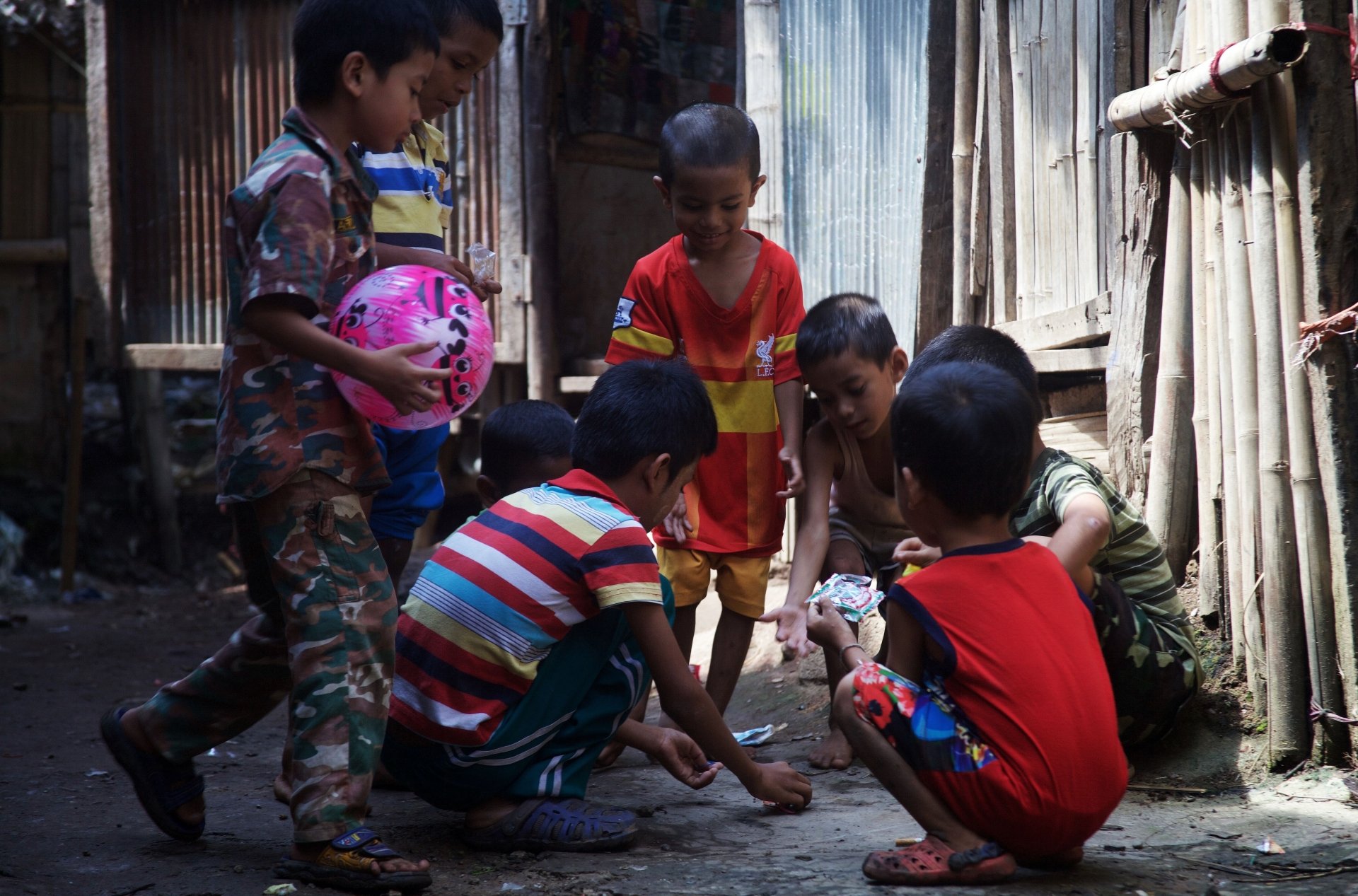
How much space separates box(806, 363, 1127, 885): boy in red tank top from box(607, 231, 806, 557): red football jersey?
1.29 metres

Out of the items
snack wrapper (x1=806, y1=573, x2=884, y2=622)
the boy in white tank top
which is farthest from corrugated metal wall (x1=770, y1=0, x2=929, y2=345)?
snack wrapper (x1=806, y1=573, x2=884, y2=622)

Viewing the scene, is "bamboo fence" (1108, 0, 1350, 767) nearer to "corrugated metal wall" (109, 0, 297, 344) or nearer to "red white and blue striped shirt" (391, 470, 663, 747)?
"red white and blue striped shirt" (391, 470, 663, 747)

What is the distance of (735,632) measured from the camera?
11.2ft

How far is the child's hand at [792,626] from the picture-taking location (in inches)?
103

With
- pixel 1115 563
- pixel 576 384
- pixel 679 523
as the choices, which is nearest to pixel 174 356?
pixel 576 384

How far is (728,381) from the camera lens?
11.2 ft

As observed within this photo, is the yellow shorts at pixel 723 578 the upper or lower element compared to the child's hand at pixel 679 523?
lower

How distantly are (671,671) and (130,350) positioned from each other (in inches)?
196

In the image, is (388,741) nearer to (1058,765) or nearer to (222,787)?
(222,787)

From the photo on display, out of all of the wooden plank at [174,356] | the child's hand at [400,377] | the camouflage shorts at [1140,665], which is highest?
the wooden plank at [174,356]

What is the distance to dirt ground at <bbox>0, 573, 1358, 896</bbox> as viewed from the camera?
2066mm

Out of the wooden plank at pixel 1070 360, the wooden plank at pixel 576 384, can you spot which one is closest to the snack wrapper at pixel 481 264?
the wooden plank at pixel 1070 360

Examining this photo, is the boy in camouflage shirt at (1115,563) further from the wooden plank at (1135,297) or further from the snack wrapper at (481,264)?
the snack wrapper at (481,264)

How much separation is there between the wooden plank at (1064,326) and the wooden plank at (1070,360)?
0.05 meters
